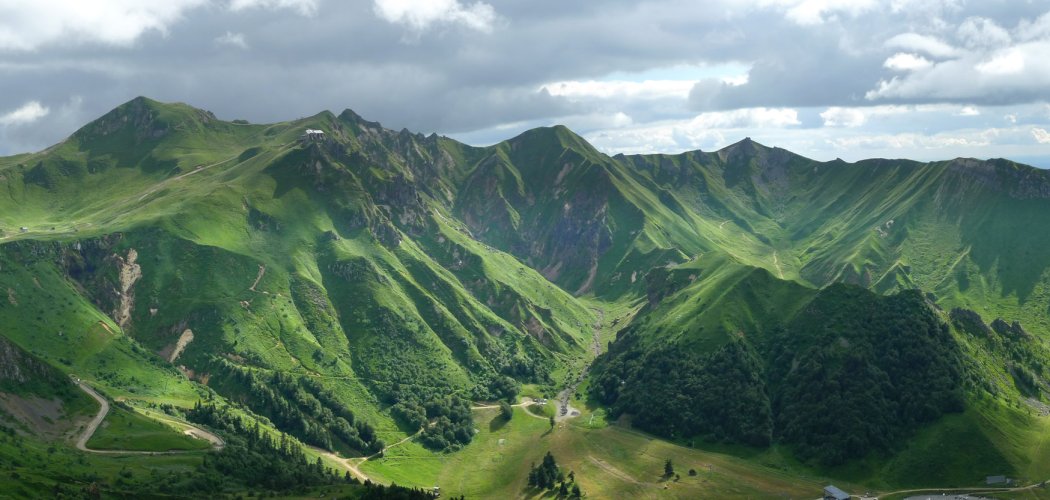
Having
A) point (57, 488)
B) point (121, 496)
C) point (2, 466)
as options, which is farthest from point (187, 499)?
point (2, 466)

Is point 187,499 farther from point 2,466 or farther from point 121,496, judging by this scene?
point 2,466

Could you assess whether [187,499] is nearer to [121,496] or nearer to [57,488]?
[121,496]

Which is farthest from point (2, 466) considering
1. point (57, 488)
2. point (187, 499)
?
point (187, 499)

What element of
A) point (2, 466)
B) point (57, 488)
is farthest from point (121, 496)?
point (2, 466)

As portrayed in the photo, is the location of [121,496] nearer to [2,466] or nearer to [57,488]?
[57,488]

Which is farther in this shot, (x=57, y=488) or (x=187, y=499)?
(x=187, y=499)
